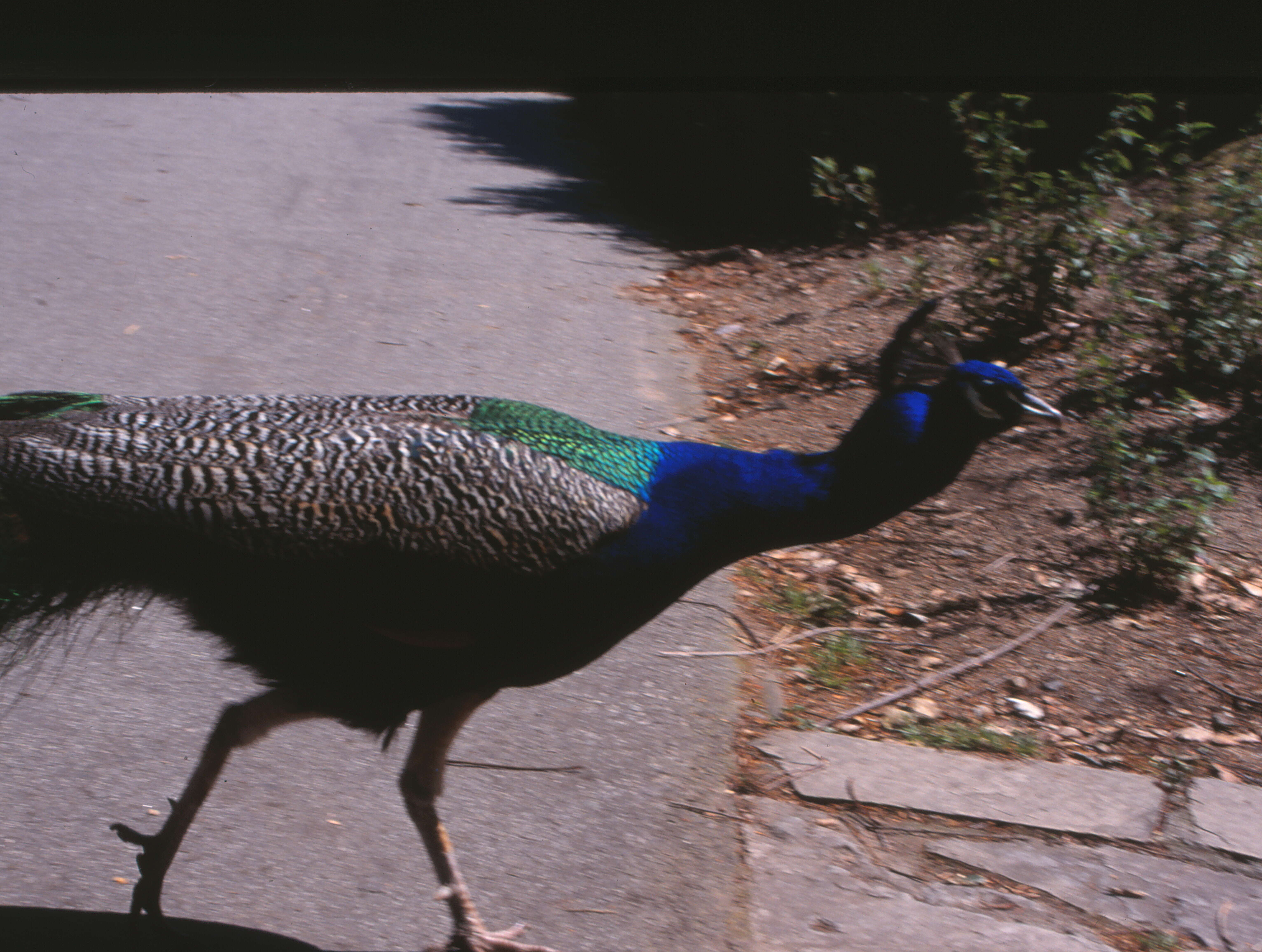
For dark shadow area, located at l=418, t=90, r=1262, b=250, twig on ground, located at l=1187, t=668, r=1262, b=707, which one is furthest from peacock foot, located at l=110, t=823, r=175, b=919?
dark shadow area, located at l=418, t=90, r=1262, b=250

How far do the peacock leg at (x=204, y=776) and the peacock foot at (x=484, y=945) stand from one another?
586 mm

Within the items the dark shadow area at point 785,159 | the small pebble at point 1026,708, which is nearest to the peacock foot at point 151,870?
the small pebble at point 1026,708

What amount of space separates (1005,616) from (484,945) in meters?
2.36

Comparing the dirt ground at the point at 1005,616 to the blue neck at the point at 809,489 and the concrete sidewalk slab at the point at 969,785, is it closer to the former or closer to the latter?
the concrete sidewalk slab at the point at 969,785

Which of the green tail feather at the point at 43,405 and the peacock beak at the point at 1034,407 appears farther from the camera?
the green tail feather at the point at 43,405

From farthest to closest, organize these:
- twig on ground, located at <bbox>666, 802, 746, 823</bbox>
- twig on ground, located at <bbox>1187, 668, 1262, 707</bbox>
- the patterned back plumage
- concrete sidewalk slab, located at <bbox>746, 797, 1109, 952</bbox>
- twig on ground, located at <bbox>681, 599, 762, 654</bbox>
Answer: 1. twig on ground, located at <bbox>681, 599, 762, 654</bbox>
2. twig on ground, located at <bbox>1187, 668, 1262, 707</bbox>
3. twig on ground, located at <bbox>666, 802, 746, 823</bbox>
4. concrete sidewalk slab, located at <bbox>746, 797, 1109, 952</bbox>
5. the patterned back plumage

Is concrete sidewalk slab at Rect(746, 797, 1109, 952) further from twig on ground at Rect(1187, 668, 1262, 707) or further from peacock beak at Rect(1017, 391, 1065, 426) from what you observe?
twig on ground at Rect(1187, 668, 1262, 707)

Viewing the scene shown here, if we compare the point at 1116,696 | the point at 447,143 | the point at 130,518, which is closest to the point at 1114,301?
the point at 1116,696

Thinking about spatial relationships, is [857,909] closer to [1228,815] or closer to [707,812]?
[707,812]

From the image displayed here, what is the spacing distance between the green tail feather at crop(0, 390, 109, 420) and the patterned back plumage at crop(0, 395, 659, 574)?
39 mm

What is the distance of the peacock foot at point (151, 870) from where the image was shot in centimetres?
243

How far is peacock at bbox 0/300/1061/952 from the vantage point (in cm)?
223

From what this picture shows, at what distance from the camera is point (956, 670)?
12.5 feet

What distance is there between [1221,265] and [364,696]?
446 centimetres
